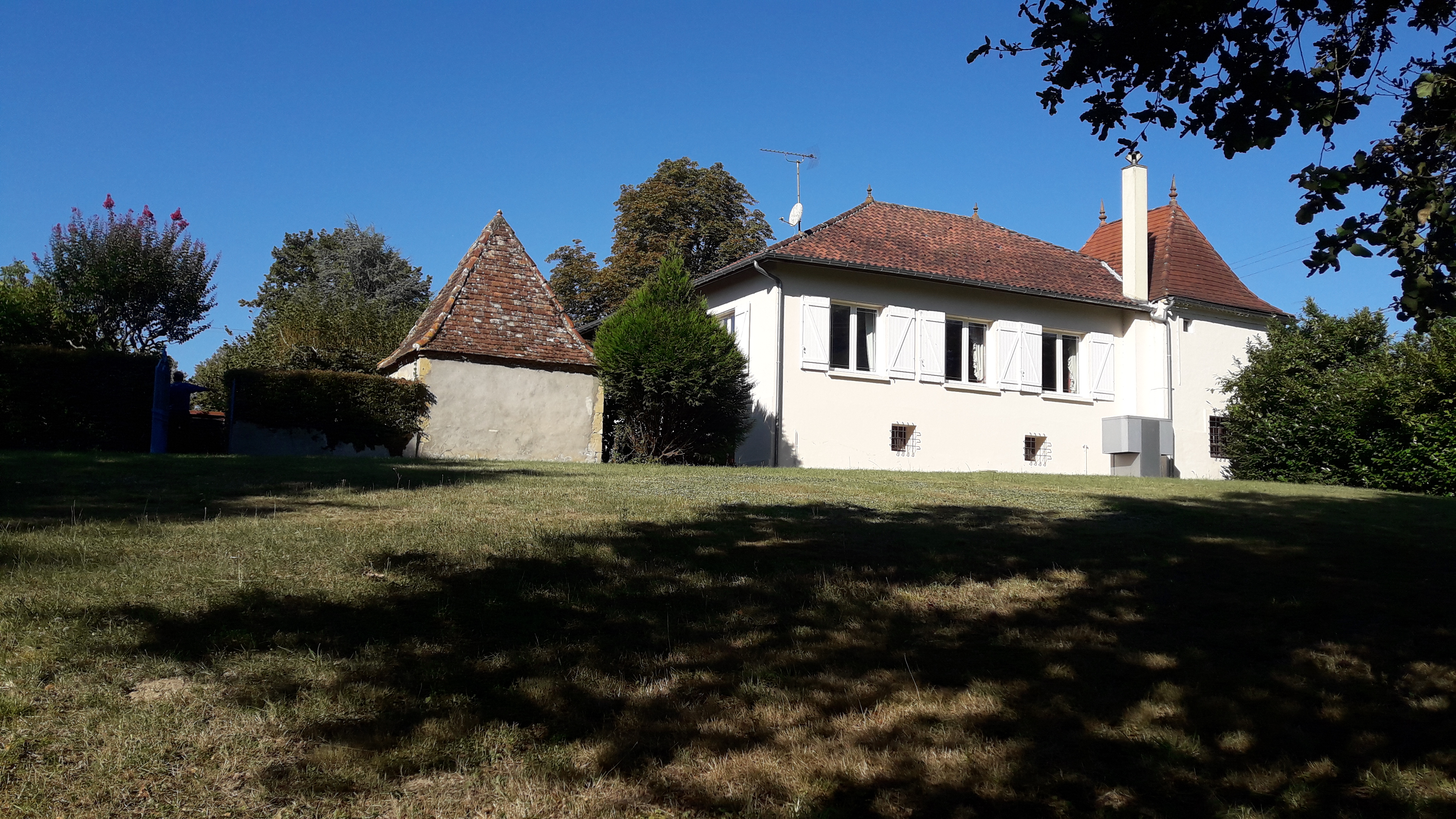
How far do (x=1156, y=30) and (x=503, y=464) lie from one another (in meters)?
10.5

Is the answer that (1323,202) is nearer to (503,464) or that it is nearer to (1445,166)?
(1445,166)

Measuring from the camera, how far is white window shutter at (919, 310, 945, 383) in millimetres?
21672

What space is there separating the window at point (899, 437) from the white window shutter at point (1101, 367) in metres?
4.85

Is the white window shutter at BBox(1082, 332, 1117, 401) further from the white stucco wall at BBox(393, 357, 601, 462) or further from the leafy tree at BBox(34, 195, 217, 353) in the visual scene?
the leafy tree at BBox(34, 195, 217, 353)

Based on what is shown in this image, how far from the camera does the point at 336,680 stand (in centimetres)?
420

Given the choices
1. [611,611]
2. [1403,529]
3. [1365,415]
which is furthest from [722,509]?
[1365,415]

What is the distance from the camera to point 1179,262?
82.4ft

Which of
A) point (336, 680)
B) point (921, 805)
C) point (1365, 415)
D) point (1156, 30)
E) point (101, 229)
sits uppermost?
point (101, 229)

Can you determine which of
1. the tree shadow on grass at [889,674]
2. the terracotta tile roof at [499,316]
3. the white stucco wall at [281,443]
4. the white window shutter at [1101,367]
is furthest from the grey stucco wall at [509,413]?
the tree shadow on grass at [889,674]

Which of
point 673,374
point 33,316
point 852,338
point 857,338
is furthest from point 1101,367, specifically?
point 33,316

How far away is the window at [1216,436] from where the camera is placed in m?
24.3

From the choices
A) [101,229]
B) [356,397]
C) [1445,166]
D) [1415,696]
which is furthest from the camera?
[101,229]

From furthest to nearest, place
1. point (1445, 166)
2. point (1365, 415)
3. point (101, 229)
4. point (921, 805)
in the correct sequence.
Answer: point (101, 229) → point (1365, 415) → point (1445, 166) → point (921, 805)

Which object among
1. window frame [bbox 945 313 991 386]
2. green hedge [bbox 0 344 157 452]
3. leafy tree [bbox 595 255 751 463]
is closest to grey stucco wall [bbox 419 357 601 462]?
leafy tree [bbox 595 255 751 463]
